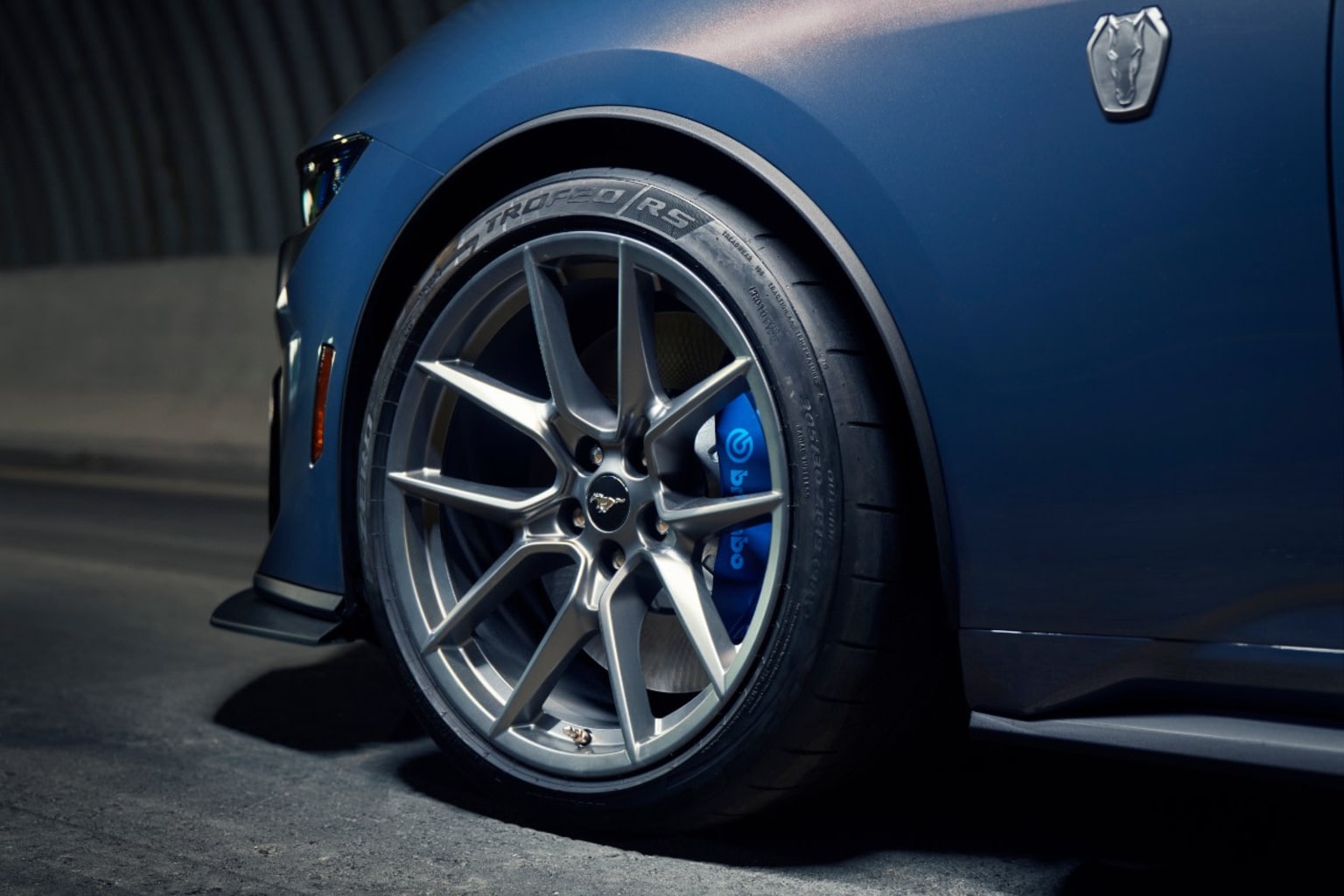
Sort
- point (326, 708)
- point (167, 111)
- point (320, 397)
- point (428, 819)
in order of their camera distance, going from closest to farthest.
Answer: point (428, 819) → point (320, 397) → point (326, 708) → point (167, 111)

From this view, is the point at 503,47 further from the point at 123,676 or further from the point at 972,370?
the point at 123,676

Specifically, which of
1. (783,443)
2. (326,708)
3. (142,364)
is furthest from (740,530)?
(142,364)

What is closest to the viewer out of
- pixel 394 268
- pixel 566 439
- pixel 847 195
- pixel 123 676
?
pixel 847 195

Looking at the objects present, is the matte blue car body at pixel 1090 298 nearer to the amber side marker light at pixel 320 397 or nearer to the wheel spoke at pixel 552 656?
the wheel spoke at pixel 552 656

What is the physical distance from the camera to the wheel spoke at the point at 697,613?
2.06m

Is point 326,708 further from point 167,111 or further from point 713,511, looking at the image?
point 167,111

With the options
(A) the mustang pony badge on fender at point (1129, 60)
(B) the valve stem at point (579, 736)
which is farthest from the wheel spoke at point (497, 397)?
(A) the mustang pony badge on fender at point (1129, 60)

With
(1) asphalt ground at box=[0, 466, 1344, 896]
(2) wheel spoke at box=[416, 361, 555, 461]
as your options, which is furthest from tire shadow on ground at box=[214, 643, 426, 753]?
(2) wheel spoke at box=[416, 361, 555, 461]

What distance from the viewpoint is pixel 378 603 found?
2414mm

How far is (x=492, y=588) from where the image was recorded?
229 centimetres

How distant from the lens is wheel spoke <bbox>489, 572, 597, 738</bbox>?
86.9 inches

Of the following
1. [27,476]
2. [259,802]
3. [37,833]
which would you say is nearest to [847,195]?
[259,802]

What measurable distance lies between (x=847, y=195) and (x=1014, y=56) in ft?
0.87

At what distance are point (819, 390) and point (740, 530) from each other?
33 centimetres
